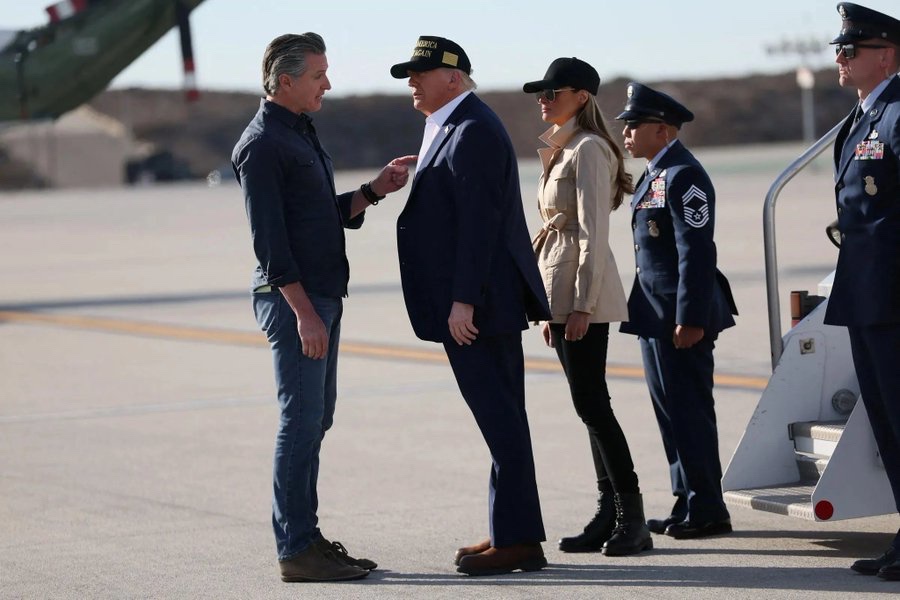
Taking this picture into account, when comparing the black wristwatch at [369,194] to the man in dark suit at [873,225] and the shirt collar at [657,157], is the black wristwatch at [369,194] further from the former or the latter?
the man in dark suit at [873,225]

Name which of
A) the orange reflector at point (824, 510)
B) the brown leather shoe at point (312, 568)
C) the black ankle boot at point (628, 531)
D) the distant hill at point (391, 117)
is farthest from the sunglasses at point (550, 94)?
the distant hill at point (391, 117)

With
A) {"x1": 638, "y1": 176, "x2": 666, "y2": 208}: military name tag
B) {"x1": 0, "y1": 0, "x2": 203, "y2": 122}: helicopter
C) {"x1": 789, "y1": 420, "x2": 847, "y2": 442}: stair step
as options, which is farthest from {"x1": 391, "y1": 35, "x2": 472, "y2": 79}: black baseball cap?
{"x1": 0, "y1": 0, "x2": 203, "y2": 122}: helicopter

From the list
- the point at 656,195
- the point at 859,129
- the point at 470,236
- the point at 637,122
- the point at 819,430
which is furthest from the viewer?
the point at 637,122

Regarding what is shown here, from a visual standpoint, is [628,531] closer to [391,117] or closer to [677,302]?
[677,302]

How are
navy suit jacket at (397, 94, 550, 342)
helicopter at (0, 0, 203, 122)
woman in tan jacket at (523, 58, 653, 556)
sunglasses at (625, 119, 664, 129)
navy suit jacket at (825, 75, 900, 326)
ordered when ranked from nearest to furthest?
1. navy suit jacket at (825, 75, 900, 326)
2. navy suit jacket at (397, 94, 550, 342)
3. woman in tan jacket at (523, 58, 653, 556)
4. sunglasses at (625, 119, 664, 129)
5. helicopter at (0, 0, 203, 122)

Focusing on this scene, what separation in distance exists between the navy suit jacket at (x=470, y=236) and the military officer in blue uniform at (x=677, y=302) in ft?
2.42

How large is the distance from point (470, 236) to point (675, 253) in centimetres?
111

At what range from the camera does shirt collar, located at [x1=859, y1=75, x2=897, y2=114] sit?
16.4 feet

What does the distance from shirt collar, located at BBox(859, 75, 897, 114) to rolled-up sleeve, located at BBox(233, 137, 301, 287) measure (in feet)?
6.43

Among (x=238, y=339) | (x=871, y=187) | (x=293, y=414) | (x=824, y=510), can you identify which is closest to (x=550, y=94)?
(x=871, y=187)

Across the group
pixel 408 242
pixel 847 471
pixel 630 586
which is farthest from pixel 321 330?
pixel 847 471

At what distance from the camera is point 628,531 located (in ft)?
18.6

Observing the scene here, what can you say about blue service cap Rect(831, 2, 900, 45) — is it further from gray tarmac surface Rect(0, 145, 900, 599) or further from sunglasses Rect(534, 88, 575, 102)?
gray tarmac surface Rect(0, 145, 900, 599)

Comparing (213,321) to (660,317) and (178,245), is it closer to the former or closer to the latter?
(660,317)
